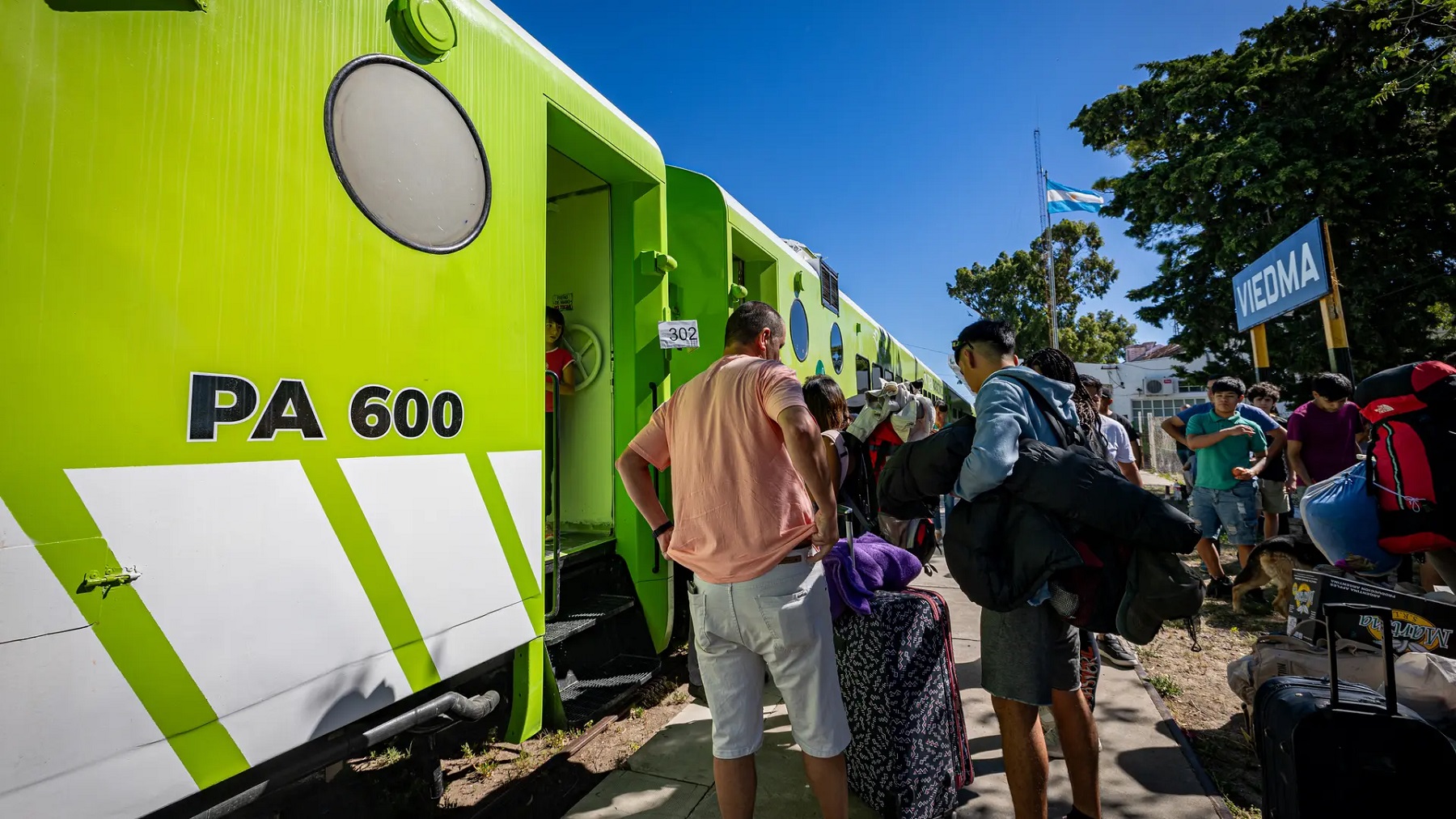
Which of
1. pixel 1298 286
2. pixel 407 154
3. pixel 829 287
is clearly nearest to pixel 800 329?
pixel 829 287

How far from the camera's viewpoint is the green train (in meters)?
1.15

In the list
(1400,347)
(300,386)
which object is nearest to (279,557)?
(300,386)

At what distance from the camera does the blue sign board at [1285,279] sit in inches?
214

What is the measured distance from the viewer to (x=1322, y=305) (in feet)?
18.0

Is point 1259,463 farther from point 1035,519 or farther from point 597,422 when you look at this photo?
point 597,422

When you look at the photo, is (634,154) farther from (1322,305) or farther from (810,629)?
(1322,305)

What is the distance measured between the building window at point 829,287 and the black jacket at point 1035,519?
13.1 ft

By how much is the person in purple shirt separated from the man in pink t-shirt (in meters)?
4.53

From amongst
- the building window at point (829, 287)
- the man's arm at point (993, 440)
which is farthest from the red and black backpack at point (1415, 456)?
the building window at point (829, 287)

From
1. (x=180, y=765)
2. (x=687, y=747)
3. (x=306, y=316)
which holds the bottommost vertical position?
(x=687, y=747)

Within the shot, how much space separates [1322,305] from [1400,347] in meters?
8.27

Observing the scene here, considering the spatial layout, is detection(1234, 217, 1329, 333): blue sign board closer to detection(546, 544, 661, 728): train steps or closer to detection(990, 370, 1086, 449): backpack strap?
detection(990, 370, 1086, 449): backpack strap

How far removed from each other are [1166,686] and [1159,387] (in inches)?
1078

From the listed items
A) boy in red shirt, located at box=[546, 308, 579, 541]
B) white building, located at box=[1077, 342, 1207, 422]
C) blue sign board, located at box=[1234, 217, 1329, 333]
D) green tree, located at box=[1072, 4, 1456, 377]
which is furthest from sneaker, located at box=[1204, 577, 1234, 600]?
white building, located at box=[1077, 342, 1207, 422]
